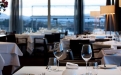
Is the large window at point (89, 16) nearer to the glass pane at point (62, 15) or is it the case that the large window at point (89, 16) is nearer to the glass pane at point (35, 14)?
the glass pane at point (62, 15)

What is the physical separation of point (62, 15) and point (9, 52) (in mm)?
8234

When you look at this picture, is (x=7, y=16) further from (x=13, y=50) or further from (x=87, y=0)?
(x=13, y=50)

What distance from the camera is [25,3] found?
13711 millimetres

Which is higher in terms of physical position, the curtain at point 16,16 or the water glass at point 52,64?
the curtain at point 16,16

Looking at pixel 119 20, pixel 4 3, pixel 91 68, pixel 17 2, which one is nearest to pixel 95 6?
pixel 119 20

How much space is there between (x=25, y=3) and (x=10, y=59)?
8256 mm

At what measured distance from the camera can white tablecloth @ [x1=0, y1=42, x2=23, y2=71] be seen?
5.65 meters

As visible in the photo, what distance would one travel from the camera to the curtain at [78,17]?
13383mm

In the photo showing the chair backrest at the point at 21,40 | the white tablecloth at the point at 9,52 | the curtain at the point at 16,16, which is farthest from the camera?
the curtain at the point at 16,16

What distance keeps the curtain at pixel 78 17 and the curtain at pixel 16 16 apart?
2.87m

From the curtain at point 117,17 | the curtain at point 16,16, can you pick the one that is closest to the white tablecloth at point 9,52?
the curtain at point 117,17

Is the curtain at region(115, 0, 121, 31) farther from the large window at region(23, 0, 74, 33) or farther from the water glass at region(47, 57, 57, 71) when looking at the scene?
the water glass at region(47, 57, 57, 71)

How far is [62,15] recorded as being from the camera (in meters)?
13.8

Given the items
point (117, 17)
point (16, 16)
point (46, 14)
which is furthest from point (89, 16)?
point (16, 16)
